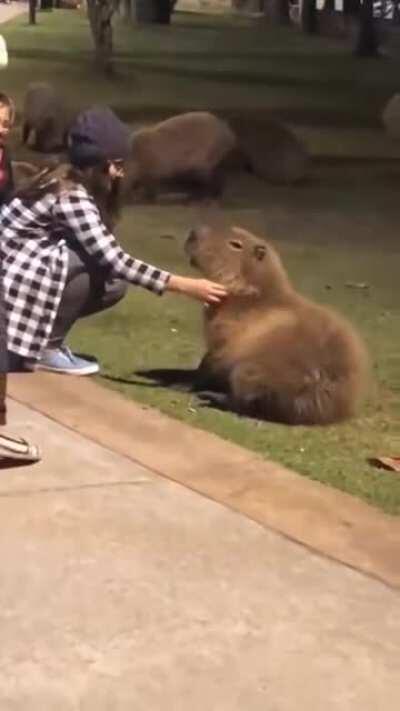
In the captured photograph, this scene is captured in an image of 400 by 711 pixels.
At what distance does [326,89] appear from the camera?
30844 mm

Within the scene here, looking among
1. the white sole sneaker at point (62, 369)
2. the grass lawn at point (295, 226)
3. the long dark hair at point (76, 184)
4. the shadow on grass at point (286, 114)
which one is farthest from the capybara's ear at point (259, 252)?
the shadow on grass at point (286, 114)

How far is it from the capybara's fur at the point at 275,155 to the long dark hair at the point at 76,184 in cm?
929

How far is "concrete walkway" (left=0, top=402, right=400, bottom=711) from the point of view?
4.19 m

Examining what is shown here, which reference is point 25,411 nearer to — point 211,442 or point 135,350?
point 211,442

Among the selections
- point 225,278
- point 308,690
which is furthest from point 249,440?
point 308,690

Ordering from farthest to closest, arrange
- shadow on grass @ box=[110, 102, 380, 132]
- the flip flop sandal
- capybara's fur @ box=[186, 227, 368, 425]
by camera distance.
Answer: shadow on grass @ box=[110, 102, 380, 132] < capybara's fur @ box=[186, 227, 368, 425] < the flip flop sandal

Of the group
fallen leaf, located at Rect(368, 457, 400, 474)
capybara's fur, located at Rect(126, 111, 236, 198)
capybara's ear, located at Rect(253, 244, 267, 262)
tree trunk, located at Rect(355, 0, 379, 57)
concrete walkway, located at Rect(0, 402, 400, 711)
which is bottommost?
tree trunk, located at Rect(355, 0, 379, 57)

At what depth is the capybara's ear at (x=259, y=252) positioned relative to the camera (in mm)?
7031

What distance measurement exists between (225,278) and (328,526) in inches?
69.7

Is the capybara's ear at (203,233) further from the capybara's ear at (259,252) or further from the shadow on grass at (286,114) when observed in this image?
the shadow on grass at (286,114)

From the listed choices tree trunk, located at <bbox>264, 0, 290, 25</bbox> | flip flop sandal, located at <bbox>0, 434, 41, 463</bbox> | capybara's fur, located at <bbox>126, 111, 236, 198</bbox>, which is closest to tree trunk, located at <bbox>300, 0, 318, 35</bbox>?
tree trunk, located at <bbox>264, 0, 290, 25</bbox>

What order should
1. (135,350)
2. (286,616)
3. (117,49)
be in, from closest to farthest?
(286,616)
(135,350)
(117,49)

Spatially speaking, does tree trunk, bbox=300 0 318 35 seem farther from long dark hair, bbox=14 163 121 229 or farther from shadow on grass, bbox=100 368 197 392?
long dark hair, bbox=14 163 121 229

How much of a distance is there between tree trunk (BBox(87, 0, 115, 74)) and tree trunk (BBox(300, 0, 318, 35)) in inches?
823
